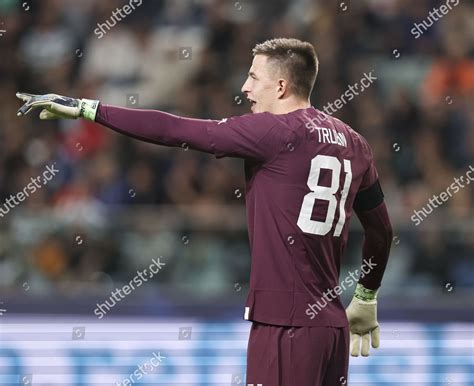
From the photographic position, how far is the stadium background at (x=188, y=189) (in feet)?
24.6

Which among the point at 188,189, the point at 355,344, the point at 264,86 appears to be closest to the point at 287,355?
the point at 355,344

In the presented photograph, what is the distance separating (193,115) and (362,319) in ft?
16.3

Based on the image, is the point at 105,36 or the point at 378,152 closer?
the point at 378,152

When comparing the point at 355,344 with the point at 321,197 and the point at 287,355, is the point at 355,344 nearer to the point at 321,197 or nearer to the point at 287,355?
the point at 287,355

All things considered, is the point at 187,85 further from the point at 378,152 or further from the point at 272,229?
the point at 272,229

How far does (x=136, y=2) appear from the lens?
1127cm

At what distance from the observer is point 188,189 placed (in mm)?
9484

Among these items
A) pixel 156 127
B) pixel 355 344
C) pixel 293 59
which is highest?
pixel 293 59

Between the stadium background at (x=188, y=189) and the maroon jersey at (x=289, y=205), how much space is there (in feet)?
9.27

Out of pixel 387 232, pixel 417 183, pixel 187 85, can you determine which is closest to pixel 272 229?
pixel 387 232

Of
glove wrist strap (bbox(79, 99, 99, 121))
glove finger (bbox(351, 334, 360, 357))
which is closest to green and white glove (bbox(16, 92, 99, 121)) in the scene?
glove wrist strap (bbox(79, 99, 99, 121))

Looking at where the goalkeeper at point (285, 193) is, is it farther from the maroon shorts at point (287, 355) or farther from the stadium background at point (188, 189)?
the stadium background at point (188, 189)

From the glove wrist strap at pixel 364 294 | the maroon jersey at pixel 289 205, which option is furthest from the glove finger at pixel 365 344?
the maroon jersey at pixel 289 205

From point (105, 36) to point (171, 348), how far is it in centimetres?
432
